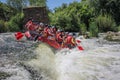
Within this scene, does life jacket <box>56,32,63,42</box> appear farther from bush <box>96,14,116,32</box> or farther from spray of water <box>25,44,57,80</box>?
bush <box>96,14,116,32</box>

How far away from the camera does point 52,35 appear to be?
57.0 ft

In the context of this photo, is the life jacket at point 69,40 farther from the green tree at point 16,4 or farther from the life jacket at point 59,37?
the green tree at point 16,4

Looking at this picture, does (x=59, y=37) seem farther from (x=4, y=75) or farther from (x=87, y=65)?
(x=4, y=75)

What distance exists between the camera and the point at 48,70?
10789 millimetres

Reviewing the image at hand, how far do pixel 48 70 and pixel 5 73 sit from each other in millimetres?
1641

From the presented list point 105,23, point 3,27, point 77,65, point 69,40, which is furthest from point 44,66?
point 3,27

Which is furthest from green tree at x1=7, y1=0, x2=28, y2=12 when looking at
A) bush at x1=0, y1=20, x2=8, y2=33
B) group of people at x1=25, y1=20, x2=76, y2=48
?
group of people at x1=25, y1=20, x2=76, y2=48

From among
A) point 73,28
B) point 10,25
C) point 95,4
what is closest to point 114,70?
point 73,28

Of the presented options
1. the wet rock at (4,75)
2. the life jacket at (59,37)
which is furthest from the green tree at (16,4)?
the wet rock at (4,75)

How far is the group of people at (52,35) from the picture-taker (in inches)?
627

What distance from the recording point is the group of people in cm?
1593

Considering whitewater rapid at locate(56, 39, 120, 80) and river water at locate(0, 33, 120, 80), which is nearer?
river water at locate(0, 33, 120, 80)

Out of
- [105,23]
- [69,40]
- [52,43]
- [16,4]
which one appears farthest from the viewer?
[16,4]

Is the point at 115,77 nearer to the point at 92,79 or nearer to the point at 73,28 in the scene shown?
the point at 92,79
